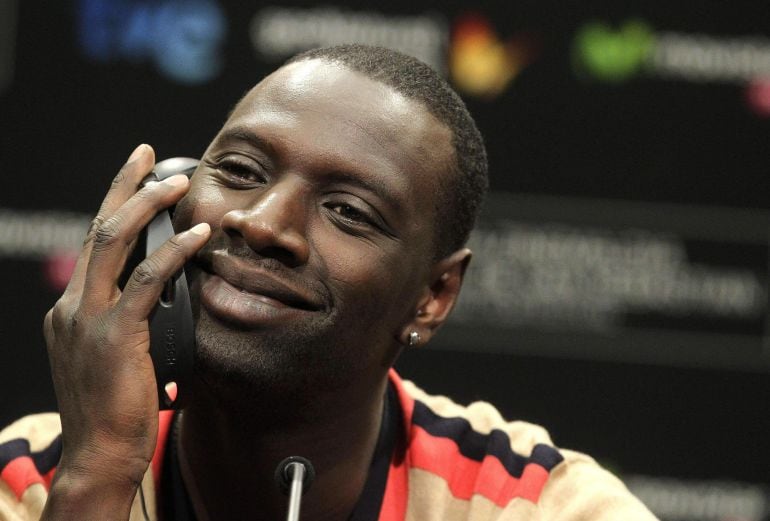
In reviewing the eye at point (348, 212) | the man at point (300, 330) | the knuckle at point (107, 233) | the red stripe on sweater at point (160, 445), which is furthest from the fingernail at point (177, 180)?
the red stripe on sweater at point (160, 445)

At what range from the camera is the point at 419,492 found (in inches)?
88.4

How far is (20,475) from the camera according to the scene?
209 cm

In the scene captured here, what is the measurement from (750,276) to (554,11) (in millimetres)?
855

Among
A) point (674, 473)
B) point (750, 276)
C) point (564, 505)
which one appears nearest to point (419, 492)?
point (564, 505)

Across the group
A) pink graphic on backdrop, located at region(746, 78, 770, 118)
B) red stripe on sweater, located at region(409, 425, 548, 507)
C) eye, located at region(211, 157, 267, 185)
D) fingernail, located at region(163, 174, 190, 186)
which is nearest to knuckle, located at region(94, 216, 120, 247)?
Result: fingernail, located at region(163, 174, 190, 186)

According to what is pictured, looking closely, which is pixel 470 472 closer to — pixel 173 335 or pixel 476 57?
pixel 173 335

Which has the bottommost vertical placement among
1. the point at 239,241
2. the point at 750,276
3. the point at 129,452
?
the point at 129,452

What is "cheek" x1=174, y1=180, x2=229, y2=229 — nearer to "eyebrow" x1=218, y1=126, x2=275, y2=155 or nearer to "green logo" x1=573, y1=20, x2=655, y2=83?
"eyebrow" x1=218, y1=126, x2=275, y2=155

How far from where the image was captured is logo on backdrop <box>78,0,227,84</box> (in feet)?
9.89

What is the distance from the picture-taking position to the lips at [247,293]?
1842 millimetres

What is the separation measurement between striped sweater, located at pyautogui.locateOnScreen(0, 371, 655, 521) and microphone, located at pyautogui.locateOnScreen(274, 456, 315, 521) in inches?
15.8

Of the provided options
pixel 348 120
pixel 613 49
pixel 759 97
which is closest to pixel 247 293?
pixel 348 120

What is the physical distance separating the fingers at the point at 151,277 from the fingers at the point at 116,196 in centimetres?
11

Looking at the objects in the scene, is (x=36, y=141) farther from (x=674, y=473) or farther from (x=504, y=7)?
(x=674, y=473)
